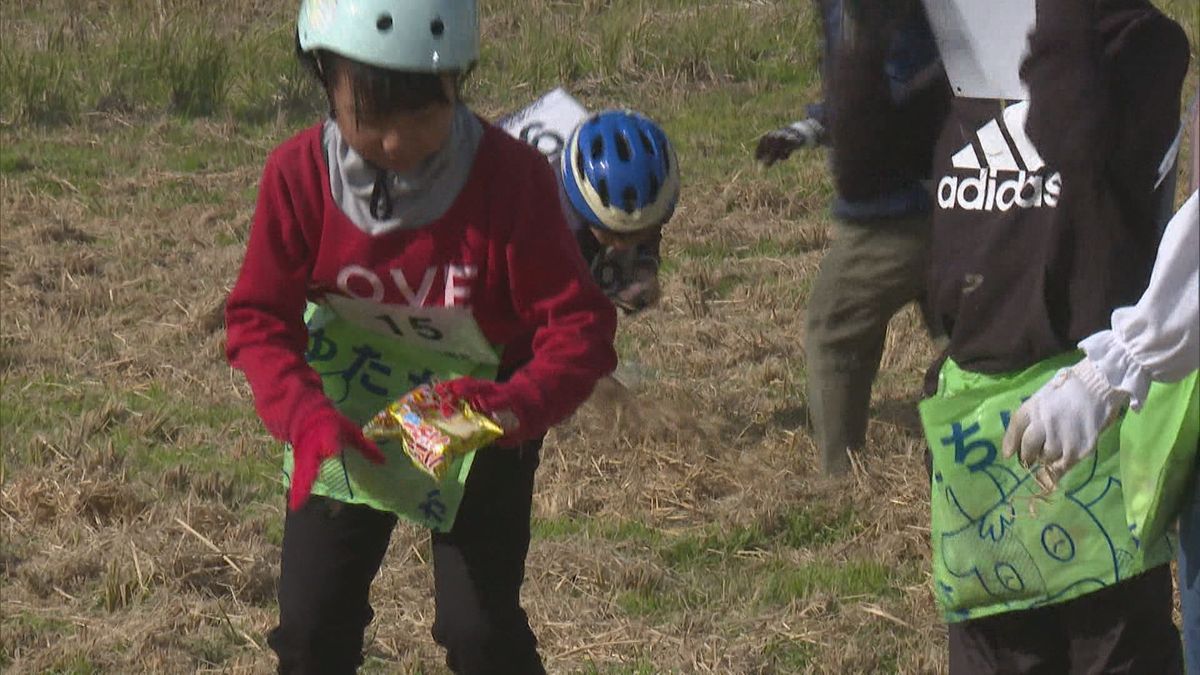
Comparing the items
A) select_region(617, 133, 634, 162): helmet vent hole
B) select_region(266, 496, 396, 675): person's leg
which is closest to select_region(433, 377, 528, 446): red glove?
select_region(266, 496, 396, 675): person's leg

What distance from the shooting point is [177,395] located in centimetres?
690

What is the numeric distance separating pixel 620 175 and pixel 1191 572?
217 centimetres

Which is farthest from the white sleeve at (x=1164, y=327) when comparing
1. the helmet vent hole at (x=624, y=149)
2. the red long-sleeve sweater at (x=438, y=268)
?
the helmet vent hole at (x=624, y=149)

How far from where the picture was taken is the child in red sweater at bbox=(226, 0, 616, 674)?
11.3 ft

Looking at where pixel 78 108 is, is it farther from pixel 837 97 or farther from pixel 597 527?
pixel 837 97

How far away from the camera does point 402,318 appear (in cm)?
362

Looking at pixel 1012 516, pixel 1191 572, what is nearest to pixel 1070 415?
pixel 1191 572

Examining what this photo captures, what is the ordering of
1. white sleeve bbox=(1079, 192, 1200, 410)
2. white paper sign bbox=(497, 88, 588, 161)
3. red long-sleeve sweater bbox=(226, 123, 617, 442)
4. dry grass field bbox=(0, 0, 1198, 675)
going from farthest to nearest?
white paper sign bbox=(497, 88, 588, 161) → dry grass field bbox=(0, 0, 1198, 675) → red long-sleeve sweater bbox=(226, 123, 617, 442) → white sleeve bbox=(1079, 192, 1200, 410)

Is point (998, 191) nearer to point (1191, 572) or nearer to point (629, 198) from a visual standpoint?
point (1191, 572)

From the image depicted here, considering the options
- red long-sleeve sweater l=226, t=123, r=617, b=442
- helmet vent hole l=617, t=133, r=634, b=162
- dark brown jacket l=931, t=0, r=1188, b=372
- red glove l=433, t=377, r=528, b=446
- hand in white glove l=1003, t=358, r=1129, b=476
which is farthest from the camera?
helmet vent hole l=617, t=133, r=634, b=162

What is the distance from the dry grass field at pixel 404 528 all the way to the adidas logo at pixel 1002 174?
5.15 feet

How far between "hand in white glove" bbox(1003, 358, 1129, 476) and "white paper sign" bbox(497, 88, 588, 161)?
2558 millimetres

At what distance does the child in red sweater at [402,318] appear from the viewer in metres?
3.44

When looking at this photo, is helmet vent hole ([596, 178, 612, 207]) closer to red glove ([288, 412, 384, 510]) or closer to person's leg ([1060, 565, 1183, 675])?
red glove ([288, 412, 384, 510])
